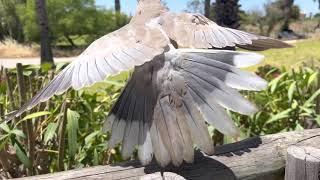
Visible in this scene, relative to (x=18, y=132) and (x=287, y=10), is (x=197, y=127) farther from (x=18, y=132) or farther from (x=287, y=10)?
(x=287, y=10)

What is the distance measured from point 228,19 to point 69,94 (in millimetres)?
12251

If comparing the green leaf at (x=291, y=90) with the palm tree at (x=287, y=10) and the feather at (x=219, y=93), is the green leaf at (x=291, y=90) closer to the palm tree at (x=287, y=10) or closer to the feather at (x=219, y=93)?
the feather at (x=219, y=93)

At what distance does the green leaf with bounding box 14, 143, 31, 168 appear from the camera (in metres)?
2.18

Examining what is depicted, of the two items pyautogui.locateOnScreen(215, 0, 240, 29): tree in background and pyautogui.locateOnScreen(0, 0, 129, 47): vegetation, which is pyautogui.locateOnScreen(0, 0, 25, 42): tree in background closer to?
pyautogui.locateOnScreen(0, 0, 129, 47): vegetation

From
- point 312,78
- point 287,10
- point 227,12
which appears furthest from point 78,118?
point 287,10

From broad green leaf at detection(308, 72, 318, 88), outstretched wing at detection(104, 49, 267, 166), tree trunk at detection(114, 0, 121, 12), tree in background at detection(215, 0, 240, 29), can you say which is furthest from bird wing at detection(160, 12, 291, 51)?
tree trunk at detection(114, 0, 121, 12)

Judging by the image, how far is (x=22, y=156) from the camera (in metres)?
2.18

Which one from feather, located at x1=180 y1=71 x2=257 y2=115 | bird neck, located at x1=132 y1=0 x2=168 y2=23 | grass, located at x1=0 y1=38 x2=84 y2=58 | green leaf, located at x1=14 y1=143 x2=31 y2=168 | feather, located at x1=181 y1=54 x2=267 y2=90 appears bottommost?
grass, located at x1=0 y1=38 x2=84 y2=58

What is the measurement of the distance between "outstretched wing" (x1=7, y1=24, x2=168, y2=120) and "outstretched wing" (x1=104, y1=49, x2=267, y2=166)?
61 mm

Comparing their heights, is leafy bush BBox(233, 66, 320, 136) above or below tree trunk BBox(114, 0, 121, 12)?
above

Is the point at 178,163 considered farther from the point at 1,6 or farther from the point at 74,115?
the point at 1,6

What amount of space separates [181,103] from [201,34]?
15.2 inches

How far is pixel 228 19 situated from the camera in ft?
48.1

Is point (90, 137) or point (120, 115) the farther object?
point (90, 137)
